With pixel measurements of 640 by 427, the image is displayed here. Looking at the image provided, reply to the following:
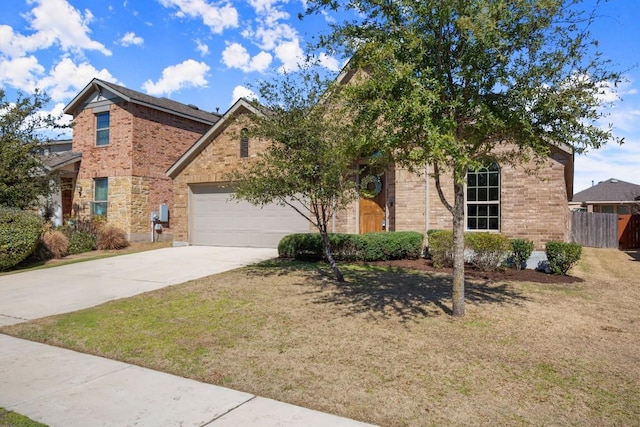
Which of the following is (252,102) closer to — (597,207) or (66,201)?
(66,201)

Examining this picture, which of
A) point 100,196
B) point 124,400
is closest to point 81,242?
point 100,196

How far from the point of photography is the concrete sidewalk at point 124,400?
3674 millimetres

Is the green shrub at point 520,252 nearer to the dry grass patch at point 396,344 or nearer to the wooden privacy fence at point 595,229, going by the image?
the dry grass patch at point 396,344

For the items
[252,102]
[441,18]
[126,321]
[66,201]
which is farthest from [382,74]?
[66,201]

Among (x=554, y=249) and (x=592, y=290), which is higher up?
(x=554, y=249)

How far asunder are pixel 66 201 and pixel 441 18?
2150 centimetres

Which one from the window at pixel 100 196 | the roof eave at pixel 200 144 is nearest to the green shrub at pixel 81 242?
the window at pixel 100 196

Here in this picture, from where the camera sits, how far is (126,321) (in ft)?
22.6

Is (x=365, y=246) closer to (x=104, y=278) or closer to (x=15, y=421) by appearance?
(x=104, y=278)

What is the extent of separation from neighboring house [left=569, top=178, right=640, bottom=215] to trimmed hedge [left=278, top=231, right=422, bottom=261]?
26.3 m

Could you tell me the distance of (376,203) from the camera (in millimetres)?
14719

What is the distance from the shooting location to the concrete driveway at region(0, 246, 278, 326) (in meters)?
8.29

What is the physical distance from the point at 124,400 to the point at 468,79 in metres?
5.63

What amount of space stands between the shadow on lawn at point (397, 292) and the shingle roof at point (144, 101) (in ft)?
41.2
